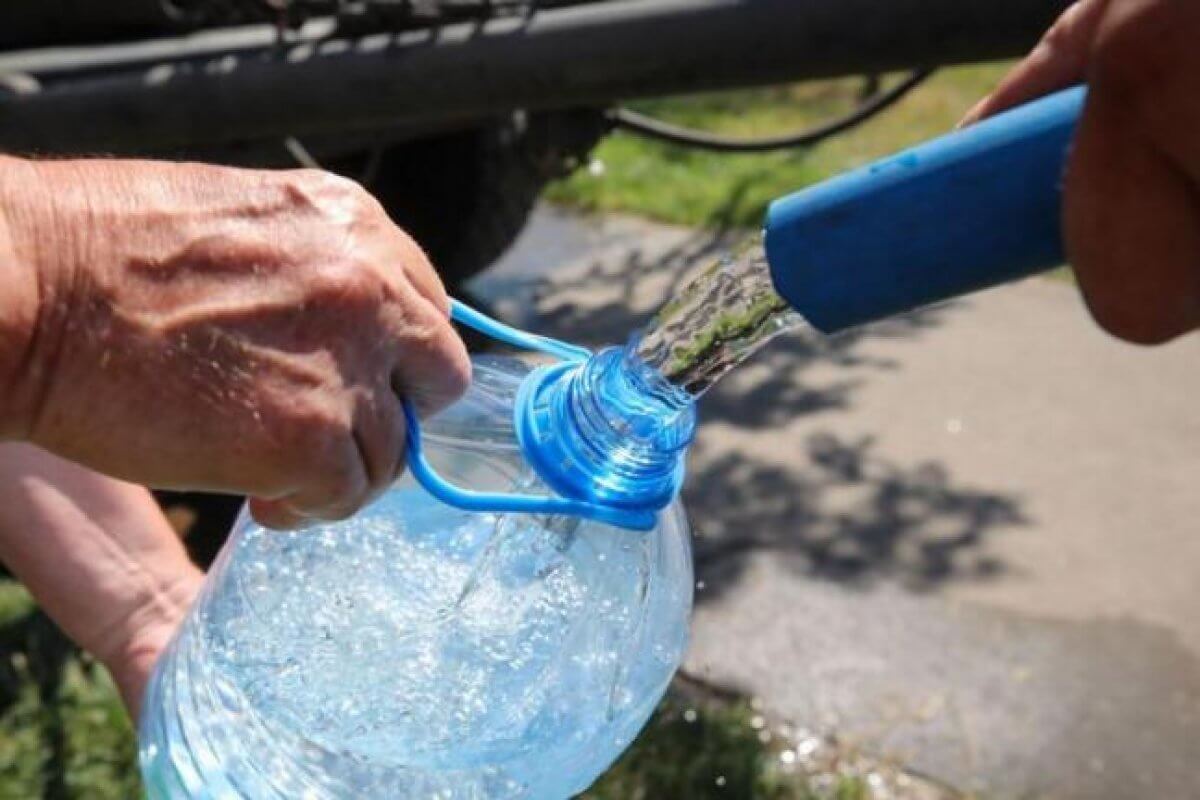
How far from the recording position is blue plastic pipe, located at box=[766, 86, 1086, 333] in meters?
1.06

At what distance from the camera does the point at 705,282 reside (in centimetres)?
130

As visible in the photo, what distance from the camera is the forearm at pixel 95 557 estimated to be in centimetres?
205

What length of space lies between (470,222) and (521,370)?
3.19m

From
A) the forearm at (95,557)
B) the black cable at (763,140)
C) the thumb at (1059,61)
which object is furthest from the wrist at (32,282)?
the black cable at (763,140)

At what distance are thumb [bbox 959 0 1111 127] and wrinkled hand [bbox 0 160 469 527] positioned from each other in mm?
485

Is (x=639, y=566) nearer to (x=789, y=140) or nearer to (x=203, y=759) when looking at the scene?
(x=203, y=759)

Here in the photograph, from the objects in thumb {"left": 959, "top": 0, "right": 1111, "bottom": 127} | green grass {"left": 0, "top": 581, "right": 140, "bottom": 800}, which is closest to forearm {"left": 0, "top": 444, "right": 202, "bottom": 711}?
green grass {"left": 0, "top": 581, "right": 140, "bottom": 800}

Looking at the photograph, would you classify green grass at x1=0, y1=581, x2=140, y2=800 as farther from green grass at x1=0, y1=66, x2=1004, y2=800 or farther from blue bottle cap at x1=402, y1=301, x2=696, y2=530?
blue bottle cap at x1=402, y1=301, x2=696, y2=530

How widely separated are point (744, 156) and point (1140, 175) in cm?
650

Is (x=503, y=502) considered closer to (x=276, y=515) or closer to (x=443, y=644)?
(x=276, y=515)

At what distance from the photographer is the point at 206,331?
47.7 inches

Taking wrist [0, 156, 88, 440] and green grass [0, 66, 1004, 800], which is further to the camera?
green grass [0, 66, 1004, 800]

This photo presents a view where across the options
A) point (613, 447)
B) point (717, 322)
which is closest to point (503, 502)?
point (613, 447)

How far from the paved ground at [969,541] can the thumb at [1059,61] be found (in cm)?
226
